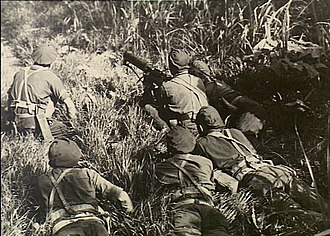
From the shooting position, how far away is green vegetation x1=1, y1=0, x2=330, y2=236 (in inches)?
53.7

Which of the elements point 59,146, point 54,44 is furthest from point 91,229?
point 54,44

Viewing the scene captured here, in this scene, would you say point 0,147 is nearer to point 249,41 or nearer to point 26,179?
point 26,179

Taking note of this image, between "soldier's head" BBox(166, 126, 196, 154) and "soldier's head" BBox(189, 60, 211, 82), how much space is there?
0.44ft

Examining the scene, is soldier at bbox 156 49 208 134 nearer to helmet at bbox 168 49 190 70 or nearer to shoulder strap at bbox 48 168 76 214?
helmet at bbox 168 49 190 70

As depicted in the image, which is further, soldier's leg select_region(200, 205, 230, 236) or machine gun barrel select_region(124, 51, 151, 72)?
machine gun barrel select_region(124, 51, 151, 72)

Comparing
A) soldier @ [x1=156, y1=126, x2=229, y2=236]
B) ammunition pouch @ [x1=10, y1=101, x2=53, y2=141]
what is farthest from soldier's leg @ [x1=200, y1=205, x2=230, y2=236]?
ammunition pouch @ [x1=10, y1=101, x2=53, y2=141]

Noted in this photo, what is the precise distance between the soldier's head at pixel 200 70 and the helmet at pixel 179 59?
16 mm

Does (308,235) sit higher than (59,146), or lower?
lower

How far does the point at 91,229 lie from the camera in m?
1.40

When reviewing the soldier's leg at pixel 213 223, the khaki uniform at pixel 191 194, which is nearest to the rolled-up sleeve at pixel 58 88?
the khaki uniform at pixel 191 194

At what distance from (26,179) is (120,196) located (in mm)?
257

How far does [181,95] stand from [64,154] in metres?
0.32

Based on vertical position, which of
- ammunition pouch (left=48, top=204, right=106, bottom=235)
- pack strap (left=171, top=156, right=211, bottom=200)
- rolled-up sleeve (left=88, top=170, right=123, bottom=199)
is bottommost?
ammunition pouch (left=48, top=204, right=106, bottom=235)

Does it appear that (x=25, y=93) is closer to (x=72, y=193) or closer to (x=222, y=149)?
(x=72, y=193)
